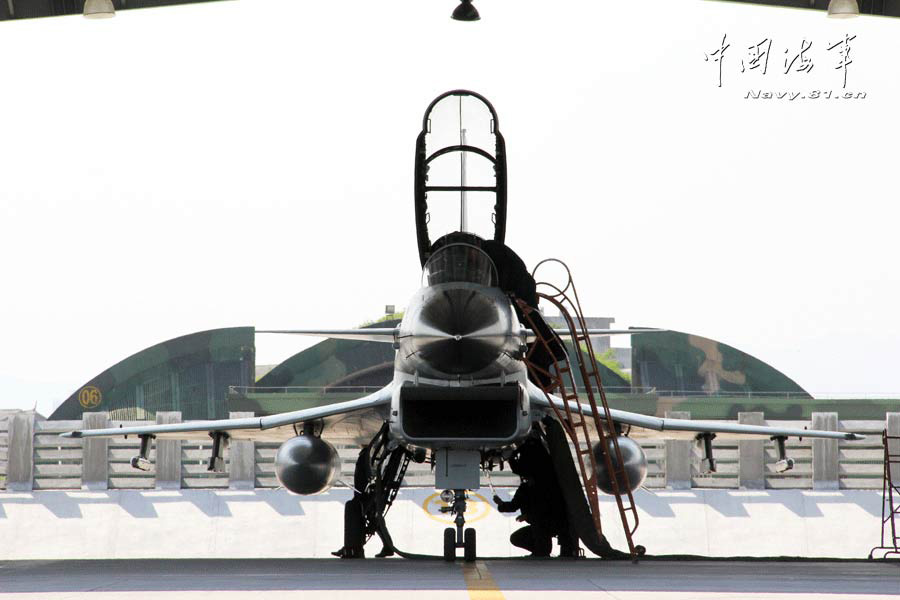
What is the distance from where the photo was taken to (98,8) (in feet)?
41.0

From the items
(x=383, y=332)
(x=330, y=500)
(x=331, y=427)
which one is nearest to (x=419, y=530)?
(x=330, y=500)

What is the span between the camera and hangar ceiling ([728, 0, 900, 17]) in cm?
1298

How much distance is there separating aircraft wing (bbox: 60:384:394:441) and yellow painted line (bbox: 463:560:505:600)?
11.8ft

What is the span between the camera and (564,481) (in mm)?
12148

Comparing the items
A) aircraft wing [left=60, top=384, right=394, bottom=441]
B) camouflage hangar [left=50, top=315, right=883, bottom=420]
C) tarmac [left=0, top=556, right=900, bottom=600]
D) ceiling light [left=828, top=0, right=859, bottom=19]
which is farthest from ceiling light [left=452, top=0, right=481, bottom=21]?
camouflage hangar [left=50, top=315, right=883, bottom=420]

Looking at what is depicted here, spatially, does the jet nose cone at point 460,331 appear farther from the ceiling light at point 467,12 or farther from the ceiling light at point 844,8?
the ceiling light at point 844,8

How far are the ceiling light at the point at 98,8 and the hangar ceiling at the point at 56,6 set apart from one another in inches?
13.6

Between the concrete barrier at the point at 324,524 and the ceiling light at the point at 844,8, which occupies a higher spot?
the ceiling light at the point at 844,8

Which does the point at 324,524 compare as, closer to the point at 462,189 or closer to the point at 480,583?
the point at 462,189

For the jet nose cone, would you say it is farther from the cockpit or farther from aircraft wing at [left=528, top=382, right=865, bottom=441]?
aircraft wing at [left=528, top=382, right=865, bottom=441]

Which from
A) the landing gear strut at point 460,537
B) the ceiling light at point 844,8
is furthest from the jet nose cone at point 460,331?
the ceiling light at point 844,8

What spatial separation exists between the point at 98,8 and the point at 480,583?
24.6 feet

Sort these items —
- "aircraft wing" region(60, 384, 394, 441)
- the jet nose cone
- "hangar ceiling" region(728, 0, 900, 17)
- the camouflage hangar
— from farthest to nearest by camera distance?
the camouflage hangar → "aircraft wing" region(60, 384, 394, 441) → "hangar ceiling" region(728, 0, 900, 17) → the jet nose cone

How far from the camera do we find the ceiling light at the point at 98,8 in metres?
12.5
